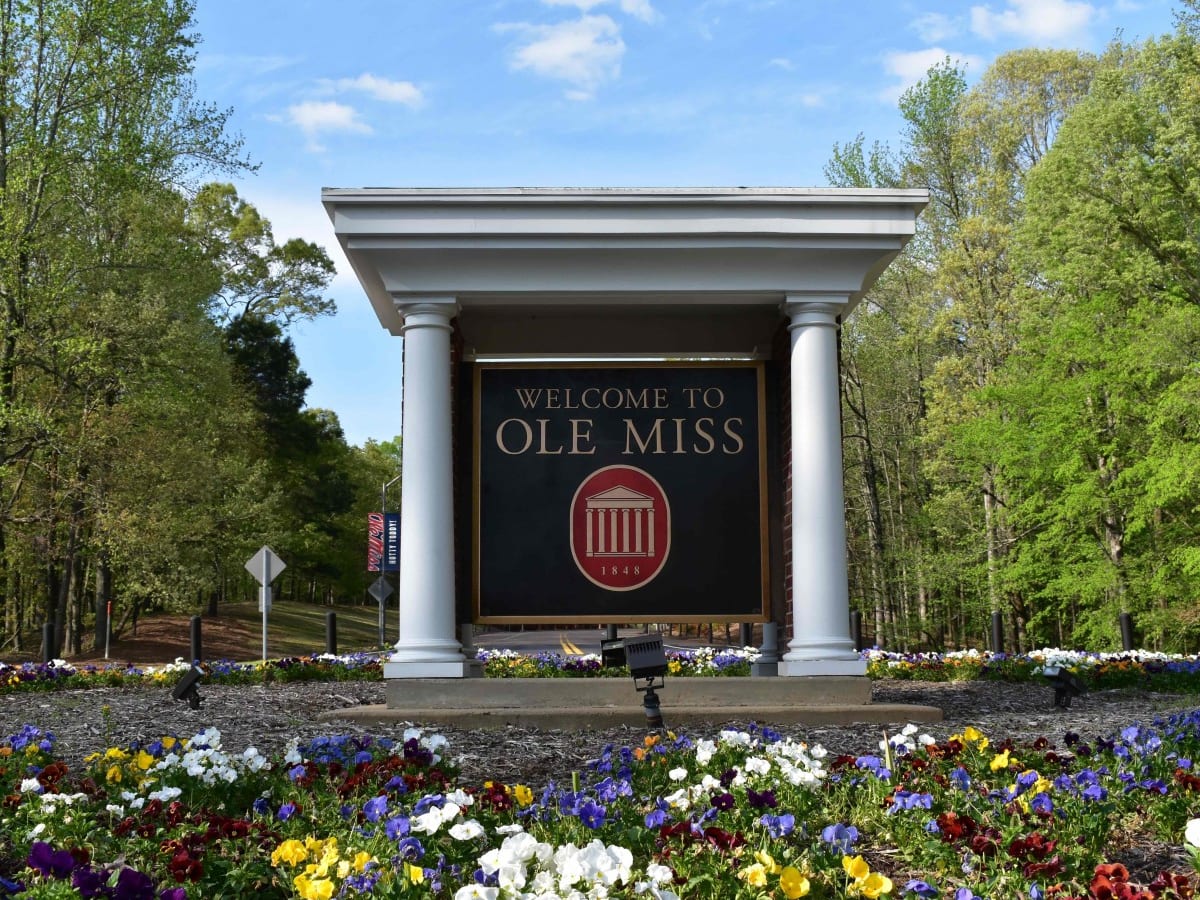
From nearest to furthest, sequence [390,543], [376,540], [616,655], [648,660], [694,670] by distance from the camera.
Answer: [648,660]
[616,655]
[694,670]
[390,543]
[376,540]

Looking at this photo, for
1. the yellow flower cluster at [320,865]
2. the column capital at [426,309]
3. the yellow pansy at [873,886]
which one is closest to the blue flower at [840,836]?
the yellow pansy at [873,886]

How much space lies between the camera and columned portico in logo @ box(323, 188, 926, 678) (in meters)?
9.58

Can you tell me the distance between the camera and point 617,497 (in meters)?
10.3

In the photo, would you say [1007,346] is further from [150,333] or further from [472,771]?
[472,771]

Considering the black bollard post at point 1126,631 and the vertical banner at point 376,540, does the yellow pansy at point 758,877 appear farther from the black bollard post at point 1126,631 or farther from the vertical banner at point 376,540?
the vertical banner at point 376,540

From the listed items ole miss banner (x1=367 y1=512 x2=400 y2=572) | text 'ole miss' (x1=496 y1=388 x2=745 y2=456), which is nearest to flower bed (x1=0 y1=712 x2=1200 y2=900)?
text 'ole miss' (x1=496 y1=388 x2=745 y2=456)

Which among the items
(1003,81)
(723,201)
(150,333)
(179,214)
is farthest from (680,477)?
(179,214)

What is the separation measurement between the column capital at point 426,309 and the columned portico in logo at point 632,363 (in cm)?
1

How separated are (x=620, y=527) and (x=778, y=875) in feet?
22.1

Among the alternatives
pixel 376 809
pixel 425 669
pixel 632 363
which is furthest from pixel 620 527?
pixel 376 809

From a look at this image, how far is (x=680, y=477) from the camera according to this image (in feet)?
34.0

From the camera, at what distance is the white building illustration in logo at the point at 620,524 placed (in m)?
10.3

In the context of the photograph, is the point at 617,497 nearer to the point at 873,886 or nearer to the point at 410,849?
the point at 410,849

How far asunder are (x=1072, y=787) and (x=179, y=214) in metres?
37.3
